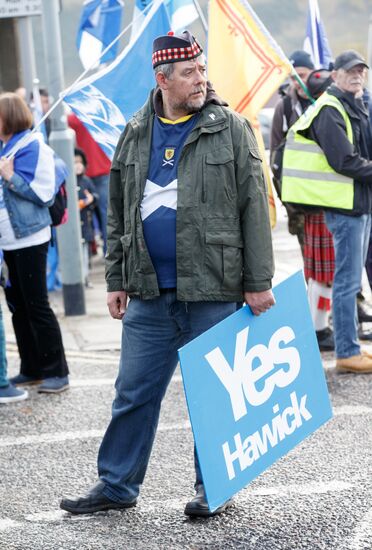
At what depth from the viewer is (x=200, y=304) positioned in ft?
14.0

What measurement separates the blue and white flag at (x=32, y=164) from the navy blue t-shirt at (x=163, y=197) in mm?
2211

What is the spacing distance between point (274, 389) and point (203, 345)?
1.33 ft

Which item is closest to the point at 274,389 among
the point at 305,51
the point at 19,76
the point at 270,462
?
the point at 270,462

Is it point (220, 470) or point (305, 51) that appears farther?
point (305, 51)

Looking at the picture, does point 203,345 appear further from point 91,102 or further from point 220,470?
point 91,102

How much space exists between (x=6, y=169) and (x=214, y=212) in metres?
2.46

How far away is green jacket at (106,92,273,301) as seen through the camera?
413 cm

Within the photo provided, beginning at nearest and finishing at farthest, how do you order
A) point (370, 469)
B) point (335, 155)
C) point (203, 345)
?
point (203, 345)
point (370, 469)
point (335, 155)

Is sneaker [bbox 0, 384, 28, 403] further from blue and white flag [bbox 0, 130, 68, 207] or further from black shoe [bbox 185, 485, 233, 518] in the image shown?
black shoe [bbox 185, 485, 233, 518]

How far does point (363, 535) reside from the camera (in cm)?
420

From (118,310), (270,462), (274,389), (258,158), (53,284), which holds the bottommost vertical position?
(53,284)

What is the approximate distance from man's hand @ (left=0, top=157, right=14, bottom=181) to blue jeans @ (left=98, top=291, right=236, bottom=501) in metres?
2.13

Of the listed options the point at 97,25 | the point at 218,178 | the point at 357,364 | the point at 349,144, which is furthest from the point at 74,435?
the point at 97,25

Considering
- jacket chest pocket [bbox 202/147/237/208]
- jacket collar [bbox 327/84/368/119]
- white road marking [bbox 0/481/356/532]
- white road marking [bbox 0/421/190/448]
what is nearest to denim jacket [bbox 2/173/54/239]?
white road marking [bbox 0/421/190/448]
